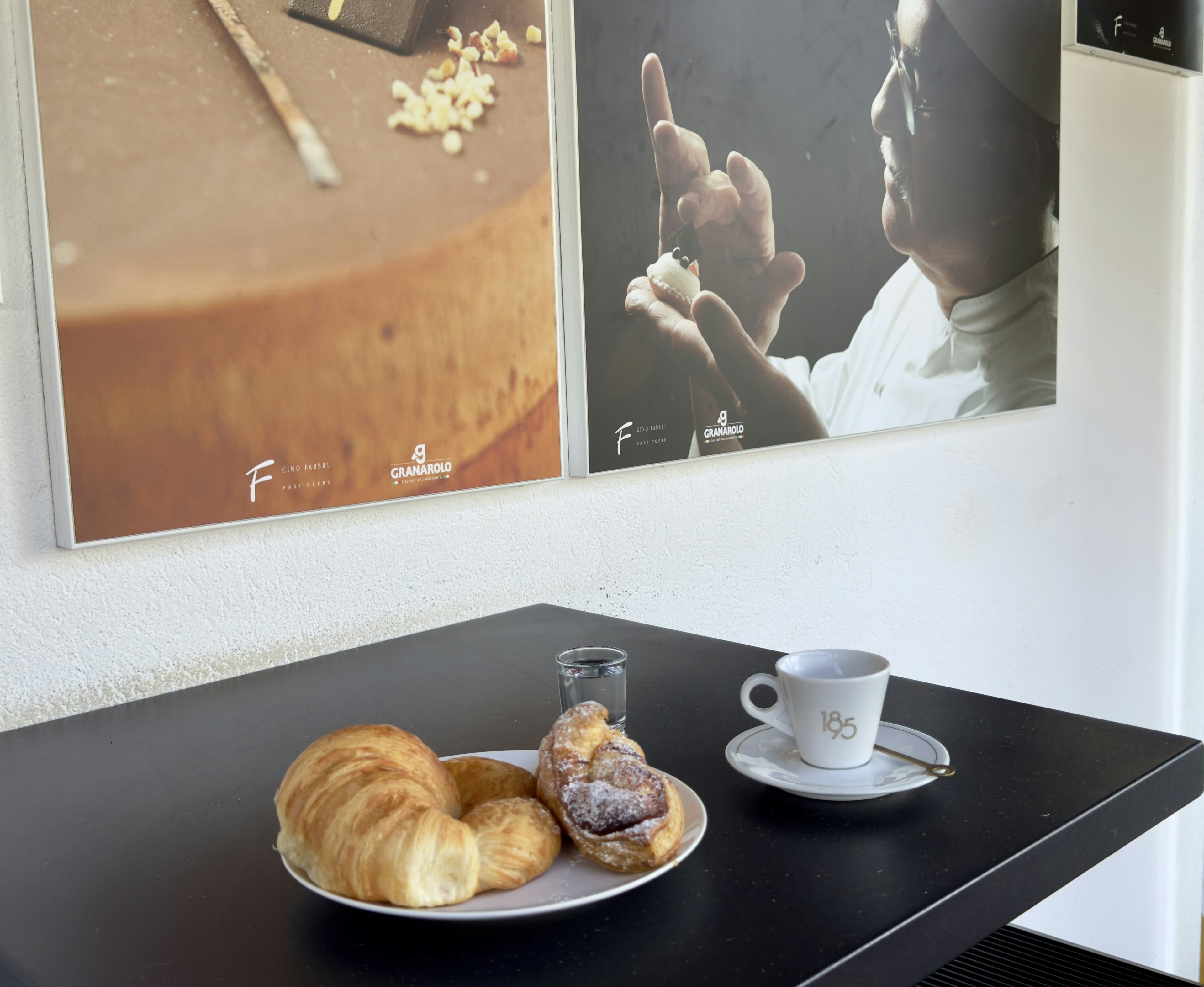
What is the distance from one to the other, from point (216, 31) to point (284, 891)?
2.72 ft

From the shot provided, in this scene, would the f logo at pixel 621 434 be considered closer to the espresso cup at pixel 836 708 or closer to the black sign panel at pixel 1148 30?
the espresso cup at pixel 836 708

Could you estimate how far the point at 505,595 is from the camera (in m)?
1.38

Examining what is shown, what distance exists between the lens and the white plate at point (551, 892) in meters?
0.55

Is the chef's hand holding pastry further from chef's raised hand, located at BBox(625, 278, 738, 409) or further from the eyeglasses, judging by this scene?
the eyeglasses

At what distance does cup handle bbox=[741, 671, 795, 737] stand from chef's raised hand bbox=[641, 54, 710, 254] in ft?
2.67

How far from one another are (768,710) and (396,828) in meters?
0.34

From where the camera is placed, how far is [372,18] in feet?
3.82

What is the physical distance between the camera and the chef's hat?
1.87 meters

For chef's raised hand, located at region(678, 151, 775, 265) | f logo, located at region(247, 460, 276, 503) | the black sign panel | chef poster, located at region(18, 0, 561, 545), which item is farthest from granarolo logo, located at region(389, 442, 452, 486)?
the black sign panel

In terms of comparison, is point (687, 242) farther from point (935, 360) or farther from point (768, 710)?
point (768, 710)

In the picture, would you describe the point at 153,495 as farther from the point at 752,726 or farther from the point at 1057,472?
the point at 1057,472

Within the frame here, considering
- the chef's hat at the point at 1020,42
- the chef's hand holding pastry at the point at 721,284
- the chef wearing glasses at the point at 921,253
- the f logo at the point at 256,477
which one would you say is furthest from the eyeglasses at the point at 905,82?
the f logo at the point at 256,477

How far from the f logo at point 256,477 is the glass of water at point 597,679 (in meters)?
0.43

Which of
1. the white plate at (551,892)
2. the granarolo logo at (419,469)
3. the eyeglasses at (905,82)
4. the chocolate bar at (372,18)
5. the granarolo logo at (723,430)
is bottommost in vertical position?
the white plate at (551,892)
